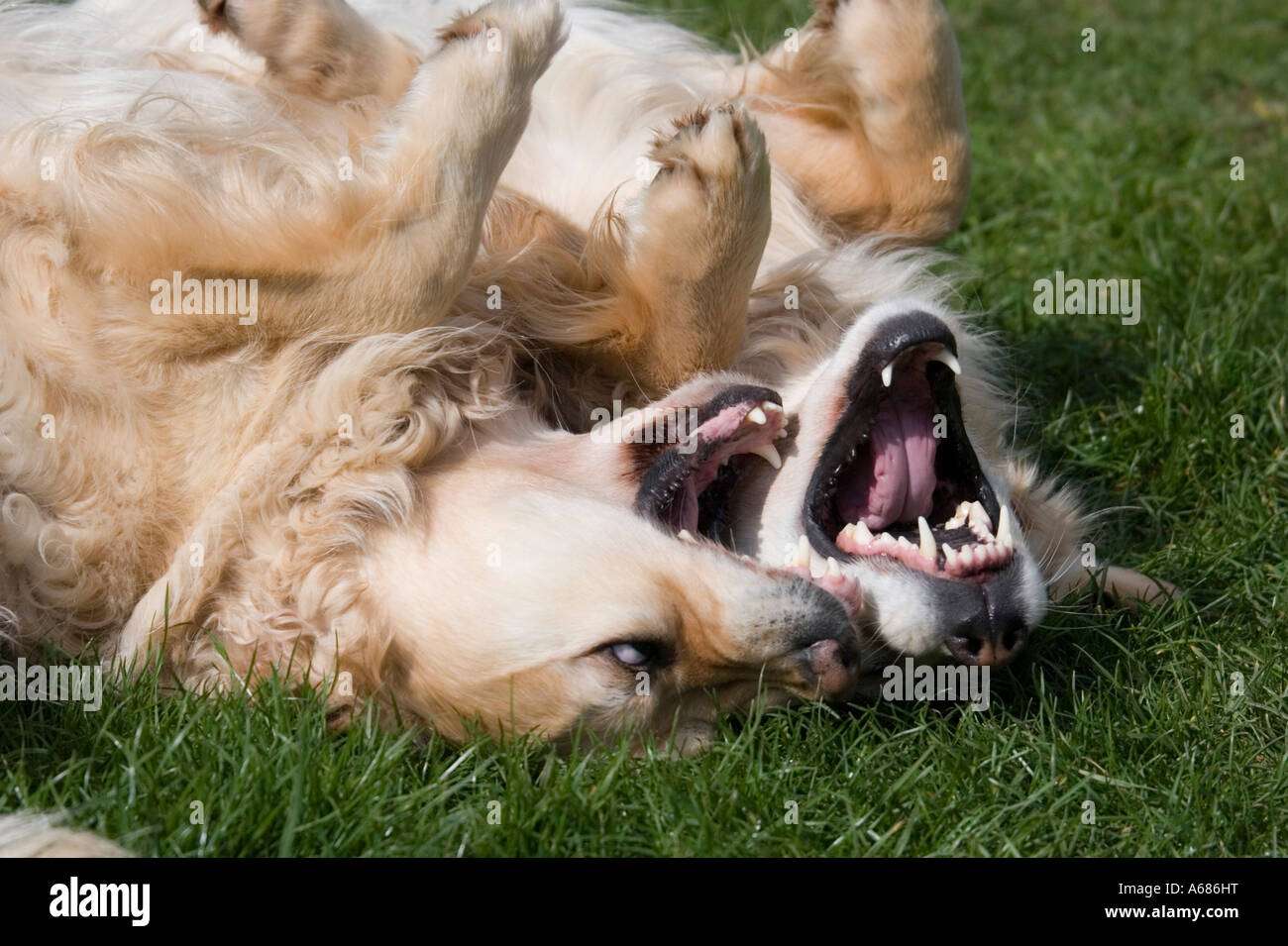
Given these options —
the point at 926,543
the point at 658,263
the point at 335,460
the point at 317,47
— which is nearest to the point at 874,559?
the point at 926,543

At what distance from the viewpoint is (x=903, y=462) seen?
11.5ft

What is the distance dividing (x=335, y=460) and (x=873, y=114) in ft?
5.90

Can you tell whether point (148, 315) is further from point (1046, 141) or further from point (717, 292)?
point (1046, 141)

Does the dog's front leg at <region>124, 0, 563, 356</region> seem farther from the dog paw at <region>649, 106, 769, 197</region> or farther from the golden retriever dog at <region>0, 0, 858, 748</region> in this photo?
the dog paw at <region>649, 106, 769, 197</region>

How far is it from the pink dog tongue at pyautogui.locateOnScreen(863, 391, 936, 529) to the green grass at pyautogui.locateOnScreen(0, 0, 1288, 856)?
0.46m

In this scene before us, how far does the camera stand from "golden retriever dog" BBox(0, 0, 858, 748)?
3.17 m

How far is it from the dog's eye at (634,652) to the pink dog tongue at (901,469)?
0.67 metres

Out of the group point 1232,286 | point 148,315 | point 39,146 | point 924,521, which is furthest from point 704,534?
point 1232,286

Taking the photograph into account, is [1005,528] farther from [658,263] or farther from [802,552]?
[658,263]

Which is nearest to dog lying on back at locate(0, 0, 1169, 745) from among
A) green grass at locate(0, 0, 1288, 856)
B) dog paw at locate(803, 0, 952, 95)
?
green grass at locate(0, 0, 1288, 856)

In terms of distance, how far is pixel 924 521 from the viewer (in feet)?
11.0

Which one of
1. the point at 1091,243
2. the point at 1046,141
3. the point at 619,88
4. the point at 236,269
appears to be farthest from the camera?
the point at 1046,141
